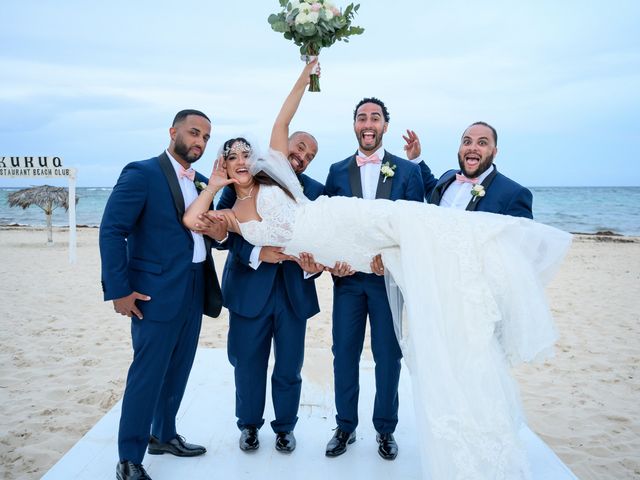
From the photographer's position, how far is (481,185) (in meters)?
3.66

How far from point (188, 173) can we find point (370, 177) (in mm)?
1356

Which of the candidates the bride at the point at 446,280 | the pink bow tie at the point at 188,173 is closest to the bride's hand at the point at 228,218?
the bride at the point at 446,280

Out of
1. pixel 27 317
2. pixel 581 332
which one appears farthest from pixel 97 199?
pixel 581 332

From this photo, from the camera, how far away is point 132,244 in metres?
3.38

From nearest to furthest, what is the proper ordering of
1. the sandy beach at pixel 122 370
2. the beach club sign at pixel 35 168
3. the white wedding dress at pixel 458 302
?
1. the white wedding dress at pixel 458 302
2. the sandy beach at pixel 122 370
3. the beach club sign at pixel 35 168

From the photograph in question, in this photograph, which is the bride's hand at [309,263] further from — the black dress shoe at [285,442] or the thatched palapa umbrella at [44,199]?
the thatched palapa umbrella at [44,199]

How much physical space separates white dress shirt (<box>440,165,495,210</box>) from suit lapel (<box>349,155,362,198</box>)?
25.4 inches

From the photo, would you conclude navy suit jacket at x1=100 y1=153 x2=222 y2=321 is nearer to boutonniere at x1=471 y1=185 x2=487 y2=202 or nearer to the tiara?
the tiara

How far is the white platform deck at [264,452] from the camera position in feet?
11.2

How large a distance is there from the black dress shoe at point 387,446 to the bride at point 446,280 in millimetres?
780

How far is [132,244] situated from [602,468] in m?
3.98

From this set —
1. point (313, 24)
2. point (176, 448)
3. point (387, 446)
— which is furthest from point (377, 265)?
point (176, 448)

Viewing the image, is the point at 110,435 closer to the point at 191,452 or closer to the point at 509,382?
the point at 191,452

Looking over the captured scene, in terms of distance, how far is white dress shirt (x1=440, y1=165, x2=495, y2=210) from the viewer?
3.76m
